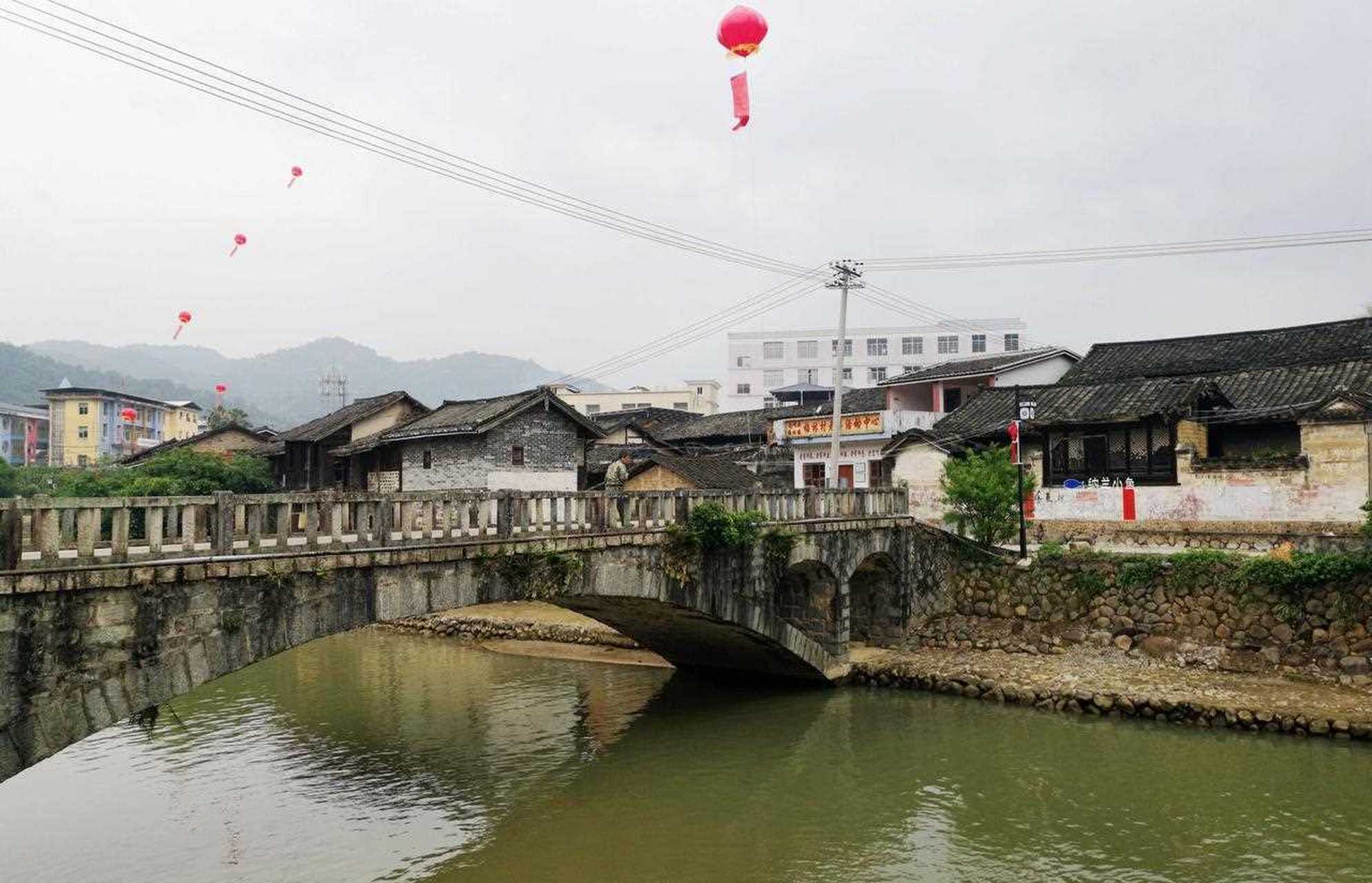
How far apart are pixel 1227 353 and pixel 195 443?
172 feet

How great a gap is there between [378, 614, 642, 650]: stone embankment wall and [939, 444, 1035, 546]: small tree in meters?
12.6

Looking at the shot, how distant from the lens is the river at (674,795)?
52.5 ft

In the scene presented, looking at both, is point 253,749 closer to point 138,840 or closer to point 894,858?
point 138,840

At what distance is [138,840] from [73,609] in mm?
7134

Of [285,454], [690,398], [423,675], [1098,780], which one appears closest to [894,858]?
[1098,780]

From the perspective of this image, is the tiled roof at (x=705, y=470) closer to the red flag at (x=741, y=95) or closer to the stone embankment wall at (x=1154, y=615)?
the stone embankment wall at (x=1154, y=615)

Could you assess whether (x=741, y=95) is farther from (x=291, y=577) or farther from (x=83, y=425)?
(x=83, y=425)

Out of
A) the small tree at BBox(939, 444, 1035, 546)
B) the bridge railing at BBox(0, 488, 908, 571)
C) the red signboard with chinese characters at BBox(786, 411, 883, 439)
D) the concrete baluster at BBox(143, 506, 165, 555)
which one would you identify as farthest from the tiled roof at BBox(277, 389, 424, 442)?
the concrete baluster at BBox(143, 506, 165, 555)

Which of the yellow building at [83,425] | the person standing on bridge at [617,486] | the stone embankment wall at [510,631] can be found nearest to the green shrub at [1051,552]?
the person standing on bridge at [617,486]

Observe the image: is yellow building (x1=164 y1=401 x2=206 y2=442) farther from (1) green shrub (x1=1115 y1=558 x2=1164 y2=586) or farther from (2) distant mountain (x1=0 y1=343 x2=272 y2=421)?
(1) green shrub (x1=1115 y1=558 x2=1164 y2=586)

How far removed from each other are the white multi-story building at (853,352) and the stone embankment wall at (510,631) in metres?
48.1

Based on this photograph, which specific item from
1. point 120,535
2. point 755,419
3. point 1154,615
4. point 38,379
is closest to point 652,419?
point 755,419

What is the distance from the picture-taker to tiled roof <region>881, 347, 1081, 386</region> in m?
45.0

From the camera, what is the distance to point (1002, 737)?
22797 millimetres
